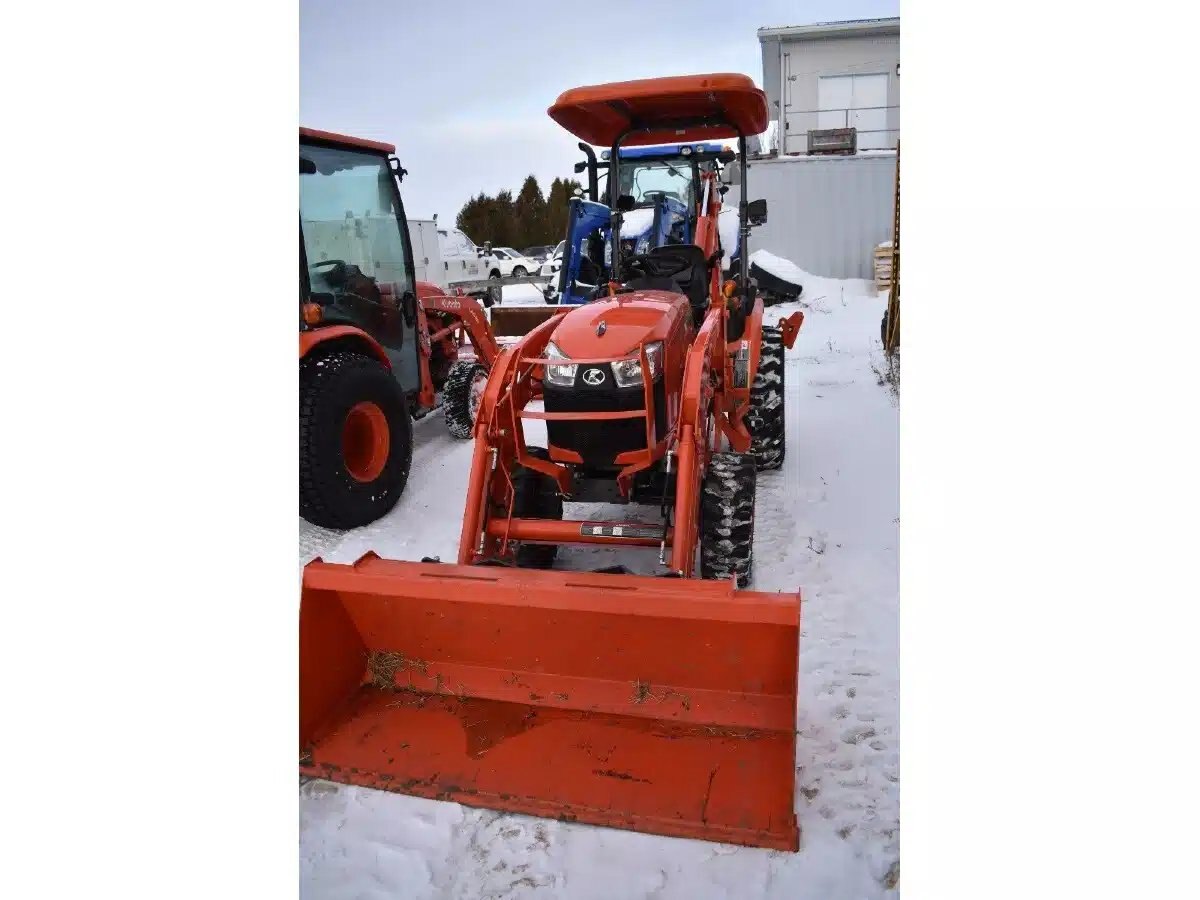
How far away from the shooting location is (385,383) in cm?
505

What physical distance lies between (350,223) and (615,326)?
8.59 feet

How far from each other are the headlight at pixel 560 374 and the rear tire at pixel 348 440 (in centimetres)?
153

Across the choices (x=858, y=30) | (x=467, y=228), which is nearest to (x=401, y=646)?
(x=858, y=30)

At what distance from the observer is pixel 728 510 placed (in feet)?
11.6

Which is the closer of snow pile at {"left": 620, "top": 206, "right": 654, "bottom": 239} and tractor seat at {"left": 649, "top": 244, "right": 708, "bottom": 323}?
tractor seat at {"left": 649, "top": 244, "right": 708, "bottom": 323}

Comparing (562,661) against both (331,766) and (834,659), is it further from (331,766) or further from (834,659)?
(834,659)

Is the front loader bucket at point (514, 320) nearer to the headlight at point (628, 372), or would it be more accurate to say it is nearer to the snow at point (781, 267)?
the snow at point (781, 267)

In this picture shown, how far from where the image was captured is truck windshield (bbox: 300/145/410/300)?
16.6ft

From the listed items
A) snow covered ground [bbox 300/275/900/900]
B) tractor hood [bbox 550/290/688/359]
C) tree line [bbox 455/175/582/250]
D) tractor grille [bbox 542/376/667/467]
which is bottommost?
snow covered ground [bbox 300/275/900/900]

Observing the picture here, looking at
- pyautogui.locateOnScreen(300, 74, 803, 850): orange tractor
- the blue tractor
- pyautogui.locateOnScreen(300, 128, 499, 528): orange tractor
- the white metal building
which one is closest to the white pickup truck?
the blue tractor

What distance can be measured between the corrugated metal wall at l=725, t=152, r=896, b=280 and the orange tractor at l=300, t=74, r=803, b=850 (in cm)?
1081

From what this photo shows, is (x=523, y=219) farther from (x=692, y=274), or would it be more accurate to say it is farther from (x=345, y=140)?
(x=692, y=274)

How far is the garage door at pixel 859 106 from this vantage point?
1605 cm

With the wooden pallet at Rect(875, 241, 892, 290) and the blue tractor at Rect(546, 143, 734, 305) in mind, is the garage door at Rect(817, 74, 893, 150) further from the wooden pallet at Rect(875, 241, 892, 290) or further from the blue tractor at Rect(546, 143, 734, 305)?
the blue tractor at Rect(546, 143, 734, 305)
